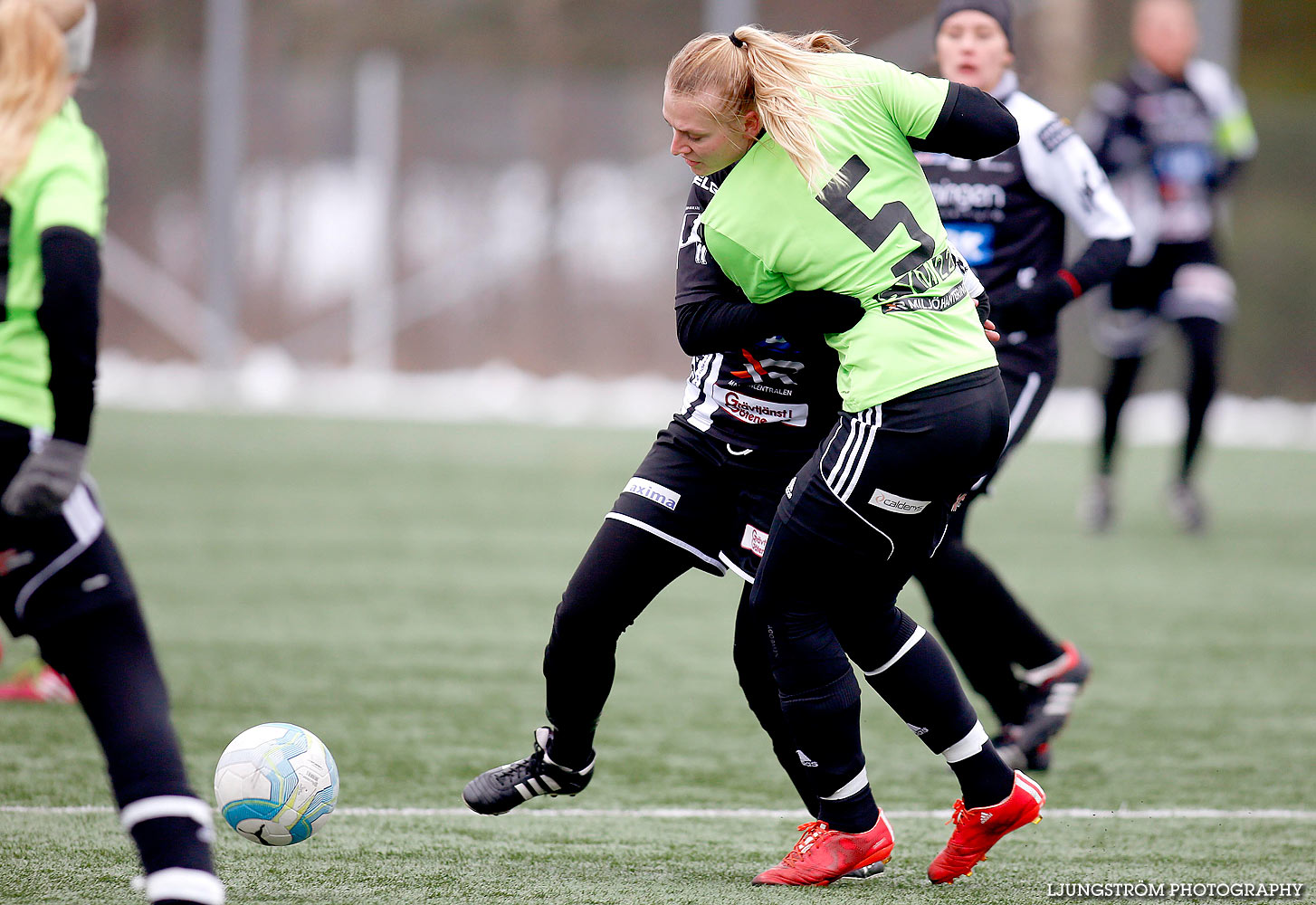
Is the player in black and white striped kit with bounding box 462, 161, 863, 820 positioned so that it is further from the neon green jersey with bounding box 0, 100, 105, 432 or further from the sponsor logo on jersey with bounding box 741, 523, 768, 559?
the neon green jersey with bounding box 0, 100, 105, 432

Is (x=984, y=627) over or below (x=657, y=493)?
below

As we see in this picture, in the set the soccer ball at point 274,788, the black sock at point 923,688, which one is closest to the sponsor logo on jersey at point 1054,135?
the black sock at point 923,688

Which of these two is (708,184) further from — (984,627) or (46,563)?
(984,627)

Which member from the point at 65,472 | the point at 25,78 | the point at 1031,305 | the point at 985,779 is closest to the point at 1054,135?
the point at 1031,305

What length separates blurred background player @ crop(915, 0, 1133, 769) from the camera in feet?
14.8

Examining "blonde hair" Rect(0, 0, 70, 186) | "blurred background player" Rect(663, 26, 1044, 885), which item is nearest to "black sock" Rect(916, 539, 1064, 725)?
"blurred background player" Rect(663, 26, 1044, 885)

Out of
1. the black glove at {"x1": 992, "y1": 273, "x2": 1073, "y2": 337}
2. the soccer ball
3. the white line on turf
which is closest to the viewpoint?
the soccer ball

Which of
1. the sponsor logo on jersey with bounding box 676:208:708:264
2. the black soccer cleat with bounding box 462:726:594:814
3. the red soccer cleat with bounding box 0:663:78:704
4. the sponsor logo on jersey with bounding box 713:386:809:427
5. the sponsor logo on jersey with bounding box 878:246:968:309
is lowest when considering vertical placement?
the red soccer cleat with bounding box 0:663:78:704

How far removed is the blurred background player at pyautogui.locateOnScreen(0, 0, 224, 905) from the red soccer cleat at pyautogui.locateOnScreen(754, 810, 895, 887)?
1.28m

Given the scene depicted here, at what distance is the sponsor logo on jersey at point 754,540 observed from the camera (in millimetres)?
3604

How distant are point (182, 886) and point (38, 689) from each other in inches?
111

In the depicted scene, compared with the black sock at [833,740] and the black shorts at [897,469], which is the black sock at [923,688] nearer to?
the black sock at [833,740]

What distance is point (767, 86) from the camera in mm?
3188

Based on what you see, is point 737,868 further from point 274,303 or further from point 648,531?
point 274,303
